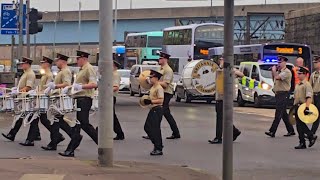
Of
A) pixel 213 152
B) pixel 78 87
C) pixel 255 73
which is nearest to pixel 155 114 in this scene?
pixel 213 152

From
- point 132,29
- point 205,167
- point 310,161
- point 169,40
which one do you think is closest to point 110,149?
point 205,167

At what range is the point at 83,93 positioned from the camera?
37.3ft

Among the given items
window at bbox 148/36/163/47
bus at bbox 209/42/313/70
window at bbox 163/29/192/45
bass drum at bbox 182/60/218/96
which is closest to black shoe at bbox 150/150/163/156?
bass drum at bbox 182/60/218/96

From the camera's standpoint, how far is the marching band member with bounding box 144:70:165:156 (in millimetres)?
12070

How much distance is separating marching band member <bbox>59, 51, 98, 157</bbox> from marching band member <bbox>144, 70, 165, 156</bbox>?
1160mm

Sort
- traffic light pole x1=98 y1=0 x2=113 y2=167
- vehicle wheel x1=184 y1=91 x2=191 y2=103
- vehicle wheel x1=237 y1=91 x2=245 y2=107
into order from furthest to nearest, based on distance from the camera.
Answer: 1. vehicle wheel x1=184 y1=91 x2=191 y2=103
2. vehicle wheel x1=237 y1=91 x2=245 y2=107
3. traffic light pole x1=98 y1=0 x2=113 y2=167

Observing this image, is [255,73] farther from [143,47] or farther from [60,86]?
[143,47]

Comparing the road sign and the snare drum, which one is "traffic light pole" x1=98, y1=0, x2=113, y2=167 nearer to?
the snare drum

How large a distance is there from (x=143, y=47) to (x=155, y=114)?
132 feet

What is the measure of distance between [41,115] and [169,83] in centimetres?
307

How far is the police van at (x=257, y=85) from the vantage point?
88.1 feet

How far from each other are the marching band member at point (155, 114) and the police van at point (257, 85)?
14898mm

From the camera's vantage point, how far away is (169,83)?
1444cm

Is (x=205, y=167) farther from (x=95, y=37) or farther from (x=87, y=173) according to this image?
(x=95, y=37)
